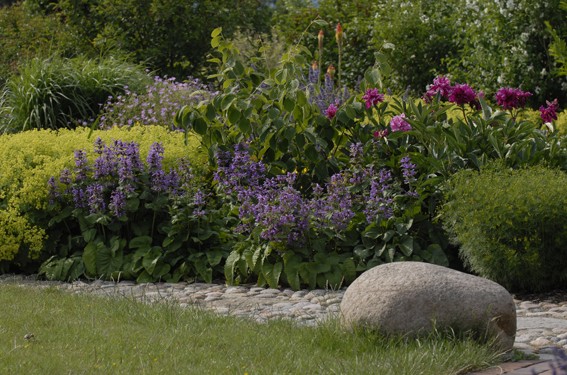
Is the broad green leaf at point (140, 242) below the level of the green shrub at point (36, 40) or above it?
below

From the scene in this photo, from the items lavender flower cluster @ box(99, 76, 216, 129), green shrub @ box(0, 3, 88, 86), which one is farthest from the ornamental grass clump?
green shrub @ box(0, 3, 88, 86)

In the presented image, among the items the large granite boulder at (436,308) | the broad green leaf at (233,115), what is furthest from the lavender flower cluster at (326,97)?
the large granite boulder at (436,308)

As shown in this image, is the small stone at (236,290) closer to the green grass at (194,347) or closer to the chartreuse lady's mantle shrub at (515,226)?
the green grass at (194,347)

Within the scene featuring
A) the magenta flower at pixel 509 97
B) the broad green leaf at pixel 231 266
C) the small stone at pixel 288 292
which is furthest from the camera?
the magenta flower at pixel 509 97

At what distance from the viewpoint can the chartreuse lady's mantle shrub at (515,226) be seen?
19.8 ft

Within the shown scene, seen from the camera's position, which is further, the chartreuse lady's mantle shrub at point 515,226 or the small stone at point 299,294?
the small stone at point 299,294

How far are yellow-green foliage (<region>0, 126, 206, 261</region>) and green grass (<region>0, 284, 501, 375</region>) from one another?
6.37 feet

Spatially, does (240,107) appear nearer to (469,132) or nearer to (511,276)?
(469,132)

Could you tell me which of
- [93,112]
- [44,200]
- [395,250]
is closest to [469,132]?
[395,250]

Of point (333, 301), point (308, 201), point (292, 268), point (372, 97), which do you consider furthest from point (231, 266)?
point (372, 97)

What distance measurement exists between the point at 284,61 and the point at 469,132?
5.28 ft

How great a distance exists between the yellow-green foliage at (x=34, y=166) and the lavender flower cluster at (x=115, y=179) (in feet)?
0.48

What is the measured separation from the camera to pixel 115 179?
23.7 feet

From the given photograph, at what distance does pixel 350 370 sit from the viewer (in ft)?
12.9
